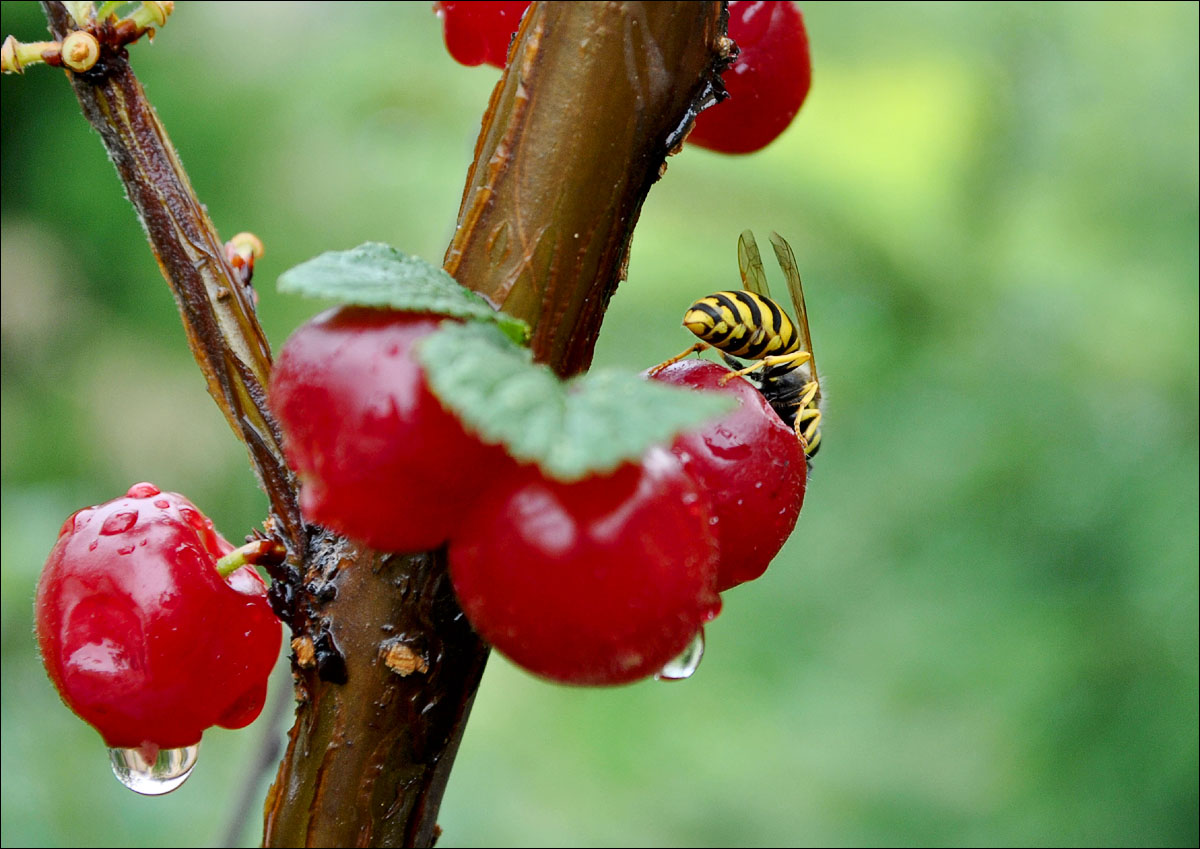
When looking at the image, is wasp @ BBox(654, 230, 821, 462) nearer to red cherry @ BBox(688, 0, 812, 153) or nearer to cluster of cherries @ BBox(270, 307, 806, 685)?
red cherry @ BBox(688, 0, 812, 153)

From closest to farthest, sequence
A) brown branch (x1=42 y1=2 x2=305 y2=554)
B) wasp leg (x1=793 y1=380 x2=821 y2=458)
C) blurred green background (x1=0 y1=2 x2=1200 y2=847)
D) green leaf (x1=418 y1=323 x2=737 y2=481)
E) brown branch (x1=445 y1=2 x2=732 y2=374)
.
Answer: green leaf (x1=418 y1=323 x2=737 y2=481) < brown branch (x1=445 y1=2 x2=732 y2=374) < brown branch (x1=42 y1=2 x2=305 y2=554) < wasp leg (x1=793 y1=380 x2=821 y2=458) < blurred green background (x1=0 y1=2 x2=1200 y2=847)

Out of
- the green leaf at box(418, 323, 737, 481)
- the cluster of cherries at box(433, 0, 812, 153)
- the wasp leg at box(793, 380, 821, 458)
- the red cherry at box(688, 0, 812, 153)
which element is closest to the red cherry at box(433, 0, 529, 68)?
the cluster of cherries at box(433, 0, 812, 153)

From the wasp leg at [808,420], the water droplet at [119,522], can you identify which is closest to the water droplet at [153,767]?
the water droplet at [119,522]

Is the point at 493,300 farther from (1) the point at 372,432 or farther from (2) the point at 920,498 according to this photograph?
(2) the point at 920,498

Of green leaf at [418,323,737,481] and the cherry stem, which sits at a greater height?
green leaf at [418,323,737,481]

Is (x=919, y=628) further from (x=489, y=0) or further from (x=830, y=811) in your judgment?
(x=489, y=0)

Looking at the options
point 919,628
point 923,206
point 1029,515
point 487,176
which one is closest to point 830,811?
point 919,628

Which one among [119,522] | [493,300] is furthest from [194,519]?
[493,300]
